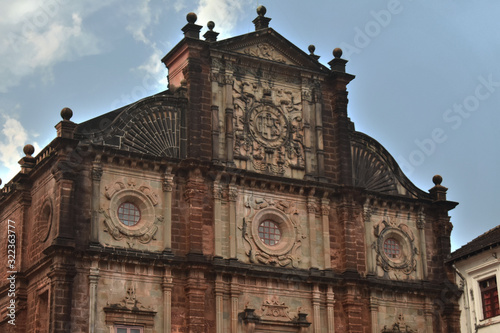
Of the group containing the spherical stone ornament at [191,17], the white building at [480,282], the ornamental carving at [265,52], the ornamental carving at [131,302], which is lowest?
the ornamental carving at [131,302]

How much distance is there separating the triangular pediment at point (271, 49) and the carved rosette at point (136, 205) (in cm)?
735

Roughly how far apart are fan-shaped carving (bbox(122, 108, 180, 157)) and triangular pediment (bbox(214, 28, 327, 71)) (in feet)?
13.2

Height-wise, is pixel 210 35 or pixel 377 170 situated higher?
pixel 210 35

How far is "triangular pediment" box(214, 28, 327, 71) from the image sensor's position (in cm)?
3684

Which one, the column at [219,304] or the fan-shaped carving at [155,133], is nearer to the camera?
the column at [219,304]

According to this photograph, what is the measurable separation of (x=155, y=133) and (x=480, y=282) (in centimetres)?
1536

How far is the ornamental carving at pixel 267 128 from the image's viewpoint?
35844 mm

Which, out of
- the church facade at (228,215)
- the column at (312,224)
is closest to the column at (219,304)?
the church facade at (228,215)

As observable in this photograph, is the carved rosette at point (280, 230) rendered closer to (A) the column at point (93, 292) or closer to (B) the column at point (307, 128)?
(B) the column at point (307, 128)

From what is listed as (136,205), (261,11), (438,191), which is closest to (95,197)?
(136,205)

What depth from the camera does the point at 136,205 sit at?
3322 centimetres

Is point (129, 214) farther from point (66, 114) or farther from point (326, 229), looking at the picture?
point (326, 229)

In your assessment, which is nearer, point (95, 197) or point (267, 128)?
point (95, 197)

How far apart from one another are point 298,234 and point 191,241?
5.01 m
